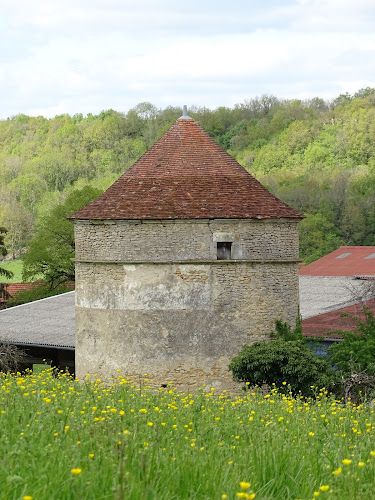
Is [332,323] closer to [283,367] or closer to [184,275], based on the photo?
[283,367]

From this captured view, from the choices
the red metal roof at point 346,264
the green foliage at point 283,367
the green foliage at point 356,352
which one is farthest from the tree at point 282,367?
the red metal roof at point 346,264

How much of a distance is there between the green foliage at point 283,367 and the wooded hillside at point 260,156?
42641 millimetres

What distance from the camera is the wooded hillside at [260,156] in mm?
65812

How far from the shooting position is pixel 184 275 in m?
19.7

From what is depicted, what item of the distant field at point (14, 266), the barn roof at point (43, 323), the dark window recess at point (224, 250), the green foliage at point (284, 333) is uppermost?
the dark window recess at point (224, 250)

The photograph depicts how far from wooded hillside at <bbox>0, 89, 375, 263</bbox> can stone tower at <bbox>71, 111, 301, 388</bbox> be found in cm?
4156

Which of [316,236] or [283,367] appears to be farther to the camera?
[316,236]

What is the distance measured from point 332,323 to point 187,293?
4974 mm

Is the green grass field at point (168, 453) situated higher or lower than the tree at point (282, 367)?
higher

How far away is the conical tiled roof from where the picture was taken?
1966 cm

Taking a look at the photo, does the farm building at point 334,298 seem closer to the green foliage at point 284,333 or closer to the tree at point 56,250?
the green foliage at point 284,333

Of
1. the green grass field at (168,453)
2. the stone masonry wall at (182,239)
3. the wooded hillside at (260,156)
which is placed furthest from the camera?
the wooded hillside at (260,156)

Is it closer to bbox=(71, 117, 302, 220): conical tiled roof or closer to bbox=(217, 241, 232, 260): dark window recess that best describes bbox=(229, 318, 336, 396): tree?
bbox=(217, 241, 232, 260): dark window recess

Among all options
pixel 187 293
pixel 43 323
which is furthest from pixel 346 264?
pixel 187 293
